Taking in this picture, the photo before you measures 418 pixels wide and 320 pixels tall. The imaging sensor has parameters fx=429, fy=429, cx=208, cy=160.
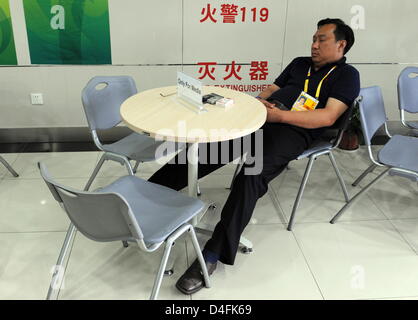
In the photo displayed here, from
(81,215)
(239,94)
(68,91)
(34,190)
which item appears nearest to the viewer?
(81,215)

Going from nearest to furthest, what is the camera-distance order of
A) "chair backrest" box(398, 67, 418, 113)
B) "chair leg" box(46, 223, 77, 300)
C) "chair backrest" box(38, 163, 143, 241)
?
"chair backrest" box(38, 163, 143, 241)
"chair leg" box(46, 223, 77, 300)
"chair backrest" box(398, 67, 418, 113)

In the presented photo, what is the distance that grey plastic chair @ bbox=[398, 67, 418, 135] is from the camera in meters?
3.24

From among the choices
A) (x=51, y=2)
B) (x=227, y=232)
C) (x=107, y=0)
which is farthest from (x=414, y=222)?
(x=51, y=2)

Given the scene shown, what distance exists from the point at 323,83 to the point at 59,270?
1972 mm

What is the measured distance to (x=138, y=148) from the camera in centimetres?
283

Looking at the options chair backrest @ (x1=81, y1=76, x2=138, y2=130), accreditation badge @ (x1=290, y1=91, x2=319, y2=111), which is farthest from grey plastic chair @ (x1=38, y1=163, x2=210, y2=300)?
accreditation badge @ (x1=290, y1=91, x2=319, y2=111)

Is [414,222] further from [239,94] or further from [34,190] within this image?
[34,190]

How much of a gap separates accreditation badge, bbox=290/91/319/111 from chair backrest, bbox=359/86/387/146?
11.8 inches

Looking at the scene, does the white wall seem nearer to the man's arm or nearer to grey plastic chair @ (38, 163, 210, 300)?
the man's arm

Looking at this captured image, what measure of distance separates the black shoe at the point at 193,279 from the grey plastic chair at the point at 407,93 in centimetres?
196

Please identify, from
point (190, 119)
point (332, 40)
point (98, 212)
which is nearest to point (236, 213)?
point (190, 119)

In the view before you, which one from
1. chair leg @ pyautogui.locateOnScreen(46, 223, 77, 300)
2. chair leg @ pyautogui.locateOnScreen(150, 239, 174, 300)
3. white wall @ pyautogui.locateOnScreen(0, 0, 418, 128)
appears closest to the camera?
chair leg @ pyautogui.locateOnScreen(150, 239, 174, 300)

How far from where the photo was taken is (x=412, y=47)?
408cm
